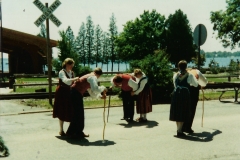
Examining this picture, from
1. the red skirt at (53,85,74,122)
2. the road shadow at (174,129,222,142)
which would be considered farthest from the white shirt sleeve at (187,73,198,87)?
the red skirt at (53,85,74,122)

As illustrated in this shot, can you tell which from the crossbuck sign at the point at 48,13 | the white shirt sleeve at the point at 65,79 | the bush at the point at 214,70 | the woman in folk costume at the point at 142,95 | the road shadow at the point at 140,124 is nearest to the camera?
the white shirt sleeve at the point at 65,79

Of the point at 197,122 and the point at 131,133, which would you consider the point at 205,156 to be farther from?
the point at 197,122

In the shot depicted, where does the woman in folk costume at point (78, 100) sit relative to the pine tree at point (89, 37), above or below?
below

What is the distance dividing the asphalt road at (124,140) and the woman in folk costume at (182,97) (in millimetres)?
460

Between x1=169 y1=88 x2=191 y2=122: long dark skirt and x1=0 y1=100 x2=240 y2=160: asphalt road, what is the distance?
493 mm

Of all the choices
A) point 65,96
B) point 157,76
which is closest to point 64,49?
point 157,76

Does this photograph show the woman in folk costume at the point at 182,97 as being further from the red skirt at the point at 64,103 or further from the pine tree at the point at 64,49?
the pine tree at the point at 64,49

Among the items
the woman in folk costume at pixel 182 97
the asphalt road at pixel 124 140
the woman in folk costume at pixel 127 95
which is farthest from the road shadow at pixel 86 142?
the woman in folk costume at pixel 127 95

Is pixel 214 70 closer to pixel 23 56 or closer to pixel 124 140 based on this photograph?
pixel 23 56

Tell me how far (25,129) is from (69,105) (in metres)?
1.67

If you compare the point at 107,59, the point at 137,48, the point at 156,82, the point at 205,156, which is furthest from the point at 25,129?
the point at 107,59

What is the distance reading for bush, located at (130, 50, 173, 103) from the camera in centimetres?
1448

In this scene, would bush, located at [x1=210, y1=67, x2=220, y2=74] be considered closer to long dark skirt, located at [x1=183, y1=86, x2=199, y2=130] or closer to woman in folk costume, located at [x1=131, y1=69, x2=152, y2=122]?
woman in folk costume, located at [x1=131, y1=69, x2=152, y2=122]

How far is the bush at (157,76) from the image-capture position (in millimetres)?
14477
